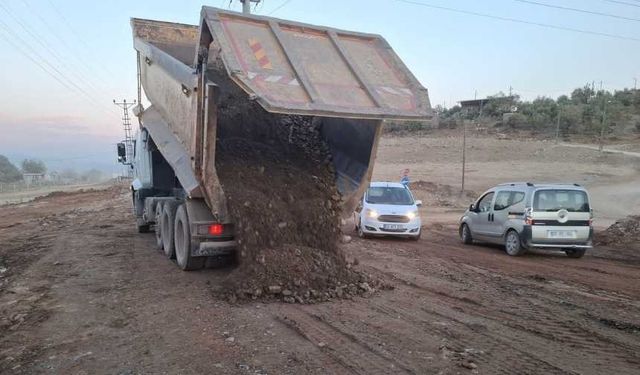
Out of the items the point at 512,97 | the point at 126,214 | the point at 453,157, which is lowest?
the point at 126,214

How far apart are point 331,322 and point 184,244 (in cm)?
355

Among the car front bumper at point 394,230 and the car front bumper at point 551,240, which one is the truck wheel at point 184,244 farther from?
the car front bumper at point 551,240

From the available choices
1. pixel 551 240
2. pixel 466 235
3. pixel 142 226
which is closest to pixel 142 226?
pixel 142 226

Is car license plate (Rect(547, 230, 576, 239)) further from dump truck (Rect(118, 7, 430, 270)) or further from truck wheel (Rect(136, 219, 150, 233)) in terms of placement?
truck wheel (Rect(136, 219, 150, 233))

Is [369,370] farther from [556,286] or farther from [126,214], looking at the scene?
[126,214]

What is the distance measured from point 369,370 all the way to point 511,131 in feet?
156

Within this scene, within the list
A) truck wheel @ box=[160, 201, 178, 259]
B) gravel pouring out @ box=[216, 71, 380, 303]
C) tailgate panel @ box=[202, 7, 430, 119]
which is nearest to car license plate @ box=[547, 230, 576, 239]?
gravel pouring out @ box=[216, 71, 380, 303]

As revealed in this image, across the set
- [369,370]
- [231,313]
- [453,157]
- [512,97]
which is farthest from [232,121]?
[512,97]

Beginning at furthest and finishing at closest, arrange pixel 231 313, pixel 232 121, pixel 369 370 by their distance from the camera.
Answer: pixel 232 121, pixel 231 313, pixel 369 370

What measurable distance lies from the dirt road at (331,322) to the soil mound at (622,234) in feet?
11.9

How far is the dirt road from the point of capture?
468 centimetres

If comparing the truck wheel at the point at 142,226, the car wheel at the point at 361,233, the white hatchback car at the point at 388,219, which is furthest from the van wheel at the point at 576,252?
the truck wheel at the point at 142,226

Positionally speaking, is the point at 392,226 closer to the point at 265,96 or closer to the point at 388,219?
the point at 388,219

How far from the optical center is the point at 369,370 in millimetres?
4449
